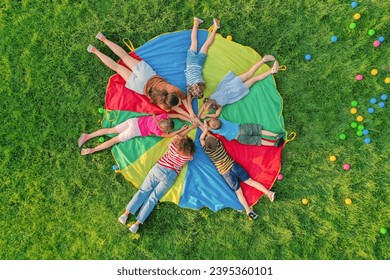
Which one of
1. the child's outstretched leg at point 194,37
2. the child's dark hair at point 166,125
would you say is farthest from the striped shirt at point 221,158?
the child's outstretched leg at point 194,37

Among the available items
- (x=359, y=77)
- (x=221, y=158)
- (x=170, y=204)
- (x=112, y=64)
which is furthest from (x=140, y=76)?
(x=359, y=77)

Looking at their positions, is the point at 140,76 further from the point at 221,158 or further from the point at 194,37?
the point at 221,158

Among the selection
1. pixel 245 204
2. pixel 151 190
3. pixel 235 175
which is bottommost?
pixel 245 204

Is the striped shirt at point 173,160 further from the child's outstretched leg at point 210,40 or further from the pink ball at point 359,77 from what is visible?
the pink ball at point 359,77

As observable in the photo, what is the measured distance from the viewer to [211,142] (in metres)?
3.62

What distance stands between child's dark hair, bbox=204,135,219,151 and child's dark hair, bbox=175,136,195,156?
17 cm

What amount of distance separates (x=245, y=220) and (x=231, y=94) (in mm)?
1498

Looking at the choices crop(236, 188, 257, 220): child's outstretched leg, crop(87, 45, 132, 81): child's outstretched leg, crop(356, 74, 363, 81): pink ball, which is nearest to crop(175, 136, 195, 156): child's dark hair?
crop(236, 188, 257, 220): child's outstretched leg

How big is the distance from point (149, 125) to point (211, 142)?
0.78 metres

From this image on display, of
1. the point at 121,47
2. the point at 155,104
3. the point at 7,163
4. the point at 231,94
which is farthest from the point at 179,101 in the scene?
the point at 7,163

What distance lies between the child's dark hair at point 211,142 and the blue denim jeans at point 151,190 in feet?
1.79

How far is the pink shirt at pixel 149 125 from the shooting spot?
3.87m

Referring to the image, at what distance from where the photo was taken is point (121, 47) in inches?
165

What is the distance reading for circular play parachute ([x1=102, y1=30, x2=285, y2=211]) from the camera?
3959 millimetres
